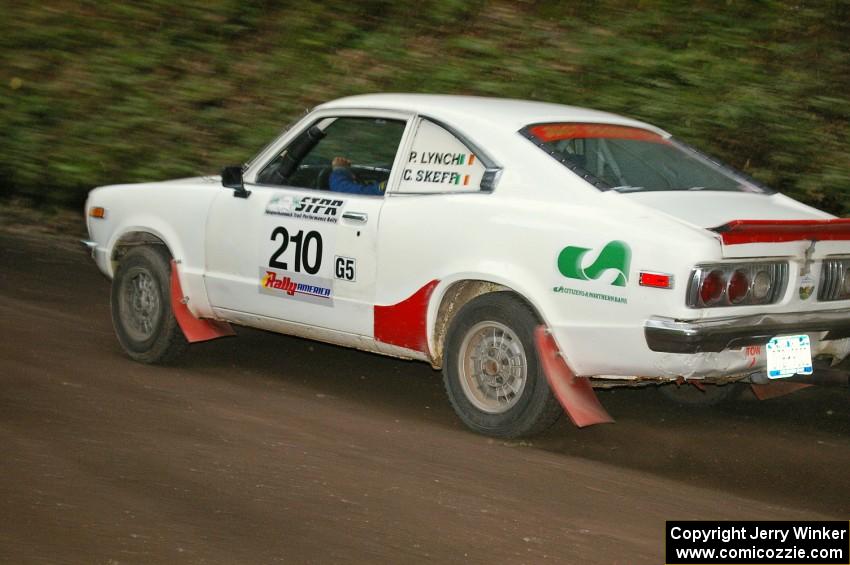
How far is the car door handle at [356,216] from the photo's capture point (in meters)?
6.63

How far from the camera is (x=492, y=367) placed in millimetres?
6277

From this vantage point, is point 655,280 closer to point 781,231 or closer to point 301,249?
point 781,231

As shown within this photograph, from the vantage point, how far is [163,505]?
496 cm

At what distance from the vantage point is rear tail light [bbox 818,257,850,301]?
6.02m

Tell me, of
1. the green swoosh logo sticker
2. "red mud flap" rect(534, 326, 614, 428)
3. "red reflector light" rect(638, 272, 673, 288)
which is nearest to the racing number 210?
"red mud flap" rect(534, 326, 614, 428)

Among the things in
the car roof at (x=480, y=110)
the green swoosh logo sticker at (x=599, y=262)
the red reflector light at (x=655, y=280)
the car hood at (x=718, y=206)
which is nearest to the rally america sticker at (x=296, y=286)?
the car roof at (x=480, y=110)

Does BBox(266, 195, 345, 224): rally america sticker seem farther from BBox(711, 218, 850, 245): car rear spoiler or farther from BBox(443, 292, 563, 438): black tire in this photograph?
BBox(711, 218, 850, 245): car rear spoiler

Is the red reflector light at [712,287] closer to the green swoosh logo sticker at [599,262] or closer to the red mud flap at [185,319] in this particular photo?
the green swoosh logo sticker at [599,262]

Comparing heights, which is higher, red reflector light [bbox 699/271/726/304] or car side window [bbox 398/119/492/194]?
car side window [bbox 398/119/492/194]

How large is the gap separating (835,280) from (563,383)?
1.42 meters

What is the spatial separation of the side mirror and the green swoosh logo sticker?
221 cm

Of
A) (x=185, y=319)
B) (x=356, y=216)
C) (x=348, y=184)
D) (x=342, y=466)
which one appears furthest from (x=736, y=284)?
(x=185, y=319)

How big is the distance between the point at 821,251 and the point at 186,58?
340 inches

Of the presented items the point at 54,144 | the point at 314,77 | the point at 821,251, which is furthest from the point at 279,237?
the point at 54,144
